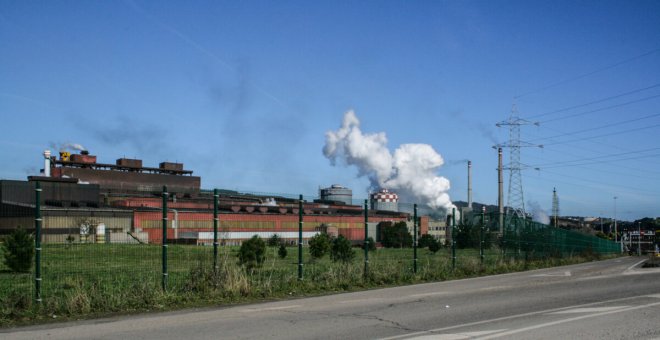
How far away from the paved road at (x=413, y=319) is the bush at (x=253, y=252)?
6.03 metres

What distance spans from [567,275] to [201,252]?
1230cm

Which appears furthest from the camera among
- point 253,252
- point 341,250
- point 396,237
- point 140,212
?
point 396,237

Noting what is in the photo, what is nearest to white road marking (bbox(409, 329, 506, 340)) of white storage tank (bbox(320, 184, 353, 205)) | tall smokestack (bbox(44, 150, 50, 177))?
tall smokestack (bbox(44, 150, 50, 177))

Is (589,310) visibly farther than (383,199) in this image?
No

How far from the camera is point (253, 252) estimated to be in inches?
833

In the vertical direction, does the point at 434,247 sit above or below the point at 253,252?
below

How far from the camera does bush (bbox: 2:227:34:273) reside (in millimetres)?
17458

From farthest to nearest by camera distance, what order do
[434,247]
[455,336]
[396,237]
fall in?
[396,237]
[434,247]
[455,336]

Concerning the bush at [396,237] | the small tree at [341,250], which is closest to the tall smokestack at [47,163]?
the bush at [396,237]

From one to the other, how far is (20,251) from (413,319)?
12354mm

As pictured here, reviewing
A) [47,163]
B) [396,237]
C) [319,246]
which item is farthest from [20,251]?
[47,163]

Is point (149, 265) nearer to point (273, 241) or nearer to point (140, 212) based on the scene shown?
point (140, 212)

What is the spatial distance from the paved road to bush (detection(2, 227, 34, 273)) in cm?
829

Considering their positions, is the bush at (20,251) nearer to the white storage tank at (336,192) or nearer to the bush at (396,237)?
the bush at (396,237)
